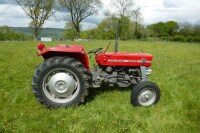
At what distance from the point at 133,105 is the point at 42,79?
2128 millimetres

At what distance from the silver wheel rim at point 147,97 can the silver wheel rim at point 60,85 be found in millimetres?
1452

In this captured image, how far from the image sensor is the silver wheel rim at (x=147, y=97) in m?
5.99

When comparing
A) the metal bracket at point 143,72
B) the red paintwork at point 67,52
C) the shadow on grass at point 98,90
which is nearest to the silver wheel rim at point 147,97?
the metal bracket at point 143,72

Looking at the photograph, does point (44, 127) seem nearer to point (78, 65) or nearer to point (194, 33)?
point (78, 65)

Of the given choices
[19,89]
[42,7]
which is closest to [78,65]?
[19,89]

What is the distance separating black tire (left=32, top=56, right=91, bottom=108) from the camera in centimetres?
561

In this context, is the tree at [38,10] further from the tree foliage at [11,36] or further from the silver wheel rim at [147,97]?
the silver wheel rim at [147,97]

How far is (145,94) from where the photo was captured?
5996mm

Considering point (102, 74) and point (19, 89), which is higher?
point (102, 74)

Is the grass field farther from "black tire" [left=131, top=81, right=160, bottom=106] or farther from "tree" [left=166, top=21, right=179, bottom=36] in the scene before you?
"tree" [left=166, top=21, right=179, bottom=36]

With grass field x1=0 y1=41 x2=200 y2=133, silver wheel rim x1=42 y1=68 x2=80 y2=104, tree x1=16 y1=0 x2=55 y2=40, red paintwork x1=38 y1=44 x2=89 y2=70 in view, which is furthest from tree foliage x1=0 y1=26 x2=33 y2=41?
silver wheel rim x1=42 y1=68 x2=80 y2=104

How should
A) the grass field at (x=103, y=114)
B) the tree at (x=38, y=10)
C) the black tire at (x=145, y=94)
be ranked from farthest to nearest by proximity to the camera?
the tree at (x=38, y=10) < the black tire at (x=145, y=94) < the grass field at (x=103, y=114)

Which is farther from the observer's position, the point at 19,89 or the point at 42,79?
the point at 19,89

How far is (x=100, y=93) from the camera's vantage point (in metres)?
7.04
